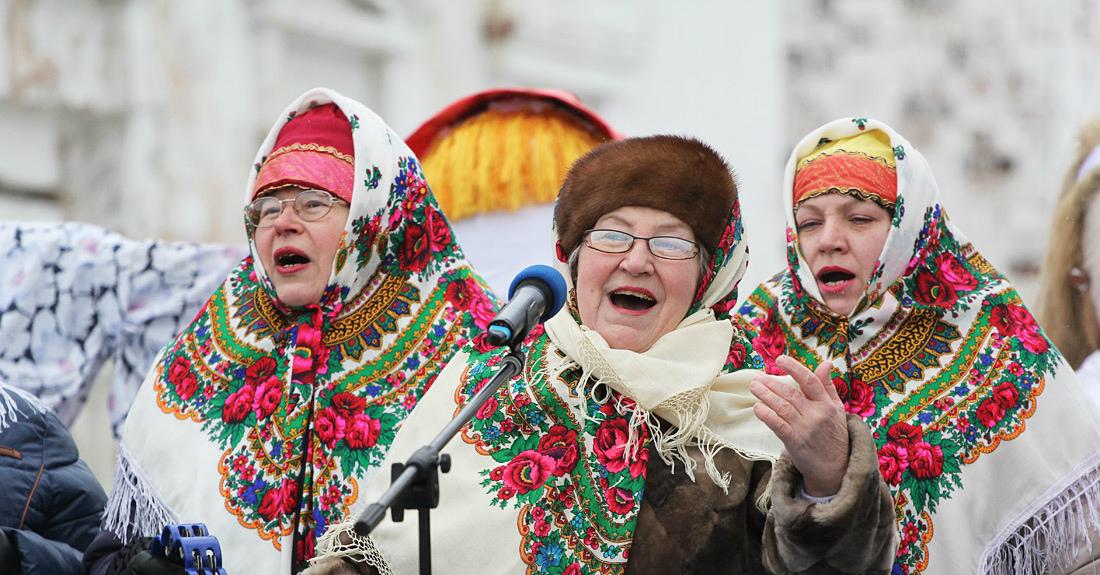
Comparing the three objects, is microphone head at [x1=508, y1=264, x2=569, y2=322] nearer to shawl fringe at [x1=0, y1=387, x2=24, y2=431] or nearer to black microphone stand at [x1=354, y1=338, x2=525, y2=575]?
black microphone stand at [x1=354, y1=338, x2=525, y2=575]

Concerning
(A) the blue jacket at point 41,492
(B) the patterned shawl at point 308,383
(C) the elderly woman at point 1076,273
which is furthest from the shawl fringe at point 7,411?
(C) the elderly woman at point 1076,273

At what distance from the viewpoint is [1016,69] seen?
13.5 metres

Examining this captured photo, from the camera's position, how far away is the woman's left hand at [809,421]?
3098 mm

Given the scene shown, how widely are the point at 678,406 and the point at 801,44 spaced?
9.02 metres

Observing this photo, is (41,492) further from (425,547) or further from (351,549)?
(425,547)

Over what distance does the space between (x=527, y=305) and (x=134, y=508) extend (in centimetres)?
154

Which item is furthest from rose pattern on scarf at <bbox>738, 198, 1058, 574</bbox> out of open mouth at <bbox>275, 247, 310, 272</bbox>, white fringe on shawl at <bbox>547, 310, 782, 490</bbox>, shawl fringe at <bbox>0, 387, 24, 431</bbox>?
shawl fringe at <bbox>0, 387, 24, 431</bbox>

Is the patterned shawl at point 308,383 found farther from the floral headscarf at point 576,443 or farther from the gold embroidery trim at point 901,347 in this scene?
the gold embroidery trim at point 901,347

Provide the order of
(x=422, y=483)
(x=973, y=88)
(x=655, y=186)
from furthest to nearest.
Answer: (x=973, y=88) < (x=655, y=186) < (x=422, y=483)

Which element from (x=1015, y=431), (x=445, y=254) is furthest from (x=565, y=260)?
(x=1015, y=431)

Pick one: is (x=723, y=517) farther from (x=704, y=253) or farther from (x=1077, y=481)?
(x=1077, y=481)

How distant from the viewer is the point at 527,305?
119 inches

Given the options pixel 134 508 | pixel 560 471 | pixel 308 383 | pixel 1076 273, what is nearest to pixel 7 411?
pixel 134 508

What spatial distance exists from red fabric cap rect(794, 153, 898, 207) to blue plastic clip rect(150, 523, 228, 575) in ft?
5.62
